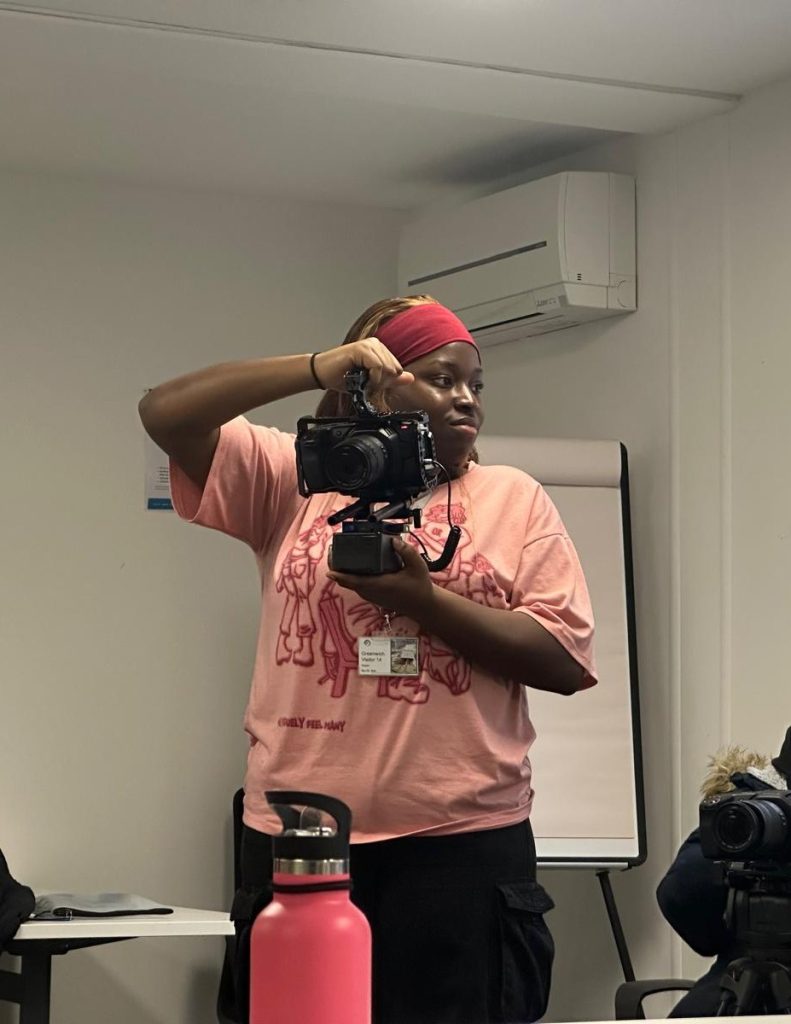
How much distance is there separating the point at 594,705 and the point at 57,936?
123 cm

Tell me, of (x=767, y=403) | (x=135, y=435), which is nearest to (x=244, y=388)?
(x=767, y=403)

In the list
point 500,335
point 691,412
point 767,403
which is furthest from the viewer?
point 500,335

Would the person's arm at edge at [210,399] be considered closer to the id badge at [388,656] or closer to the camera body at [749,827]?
the id badge at [388,656]

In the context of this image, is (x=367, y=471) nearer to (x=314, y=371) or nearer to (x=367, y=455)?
(x=367, y=455)

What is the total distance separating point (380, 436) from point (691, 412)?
181 cm

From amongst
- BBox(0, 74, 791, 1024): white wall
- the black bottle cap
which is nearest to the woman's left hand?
the black bottle cap

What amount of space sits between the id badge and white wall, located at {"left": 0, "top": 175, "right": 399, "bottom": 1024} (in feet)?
7.69

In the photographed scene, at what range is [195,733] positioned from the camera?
3.97 m

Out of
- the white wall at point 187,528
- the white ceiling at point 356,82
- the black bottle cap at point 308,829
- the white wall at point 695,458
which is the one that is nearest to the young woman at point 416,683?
the black bottle cap at point 308,829

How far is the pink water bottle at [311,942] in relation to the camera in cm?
87

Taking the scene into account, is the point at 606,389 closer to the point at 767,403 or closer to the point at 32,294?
the point at 767,403

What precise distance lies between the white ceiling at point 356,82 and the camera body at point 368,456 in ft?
3.91

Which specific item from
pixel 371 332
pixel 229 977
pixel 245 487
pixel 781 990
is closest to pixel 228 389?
pixel 245 487

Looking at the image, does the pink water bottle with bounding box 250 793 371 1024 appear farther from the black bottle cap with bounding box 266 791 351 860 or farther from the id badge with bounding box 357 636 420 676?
the id badge with bounding box 357 636 420 676
